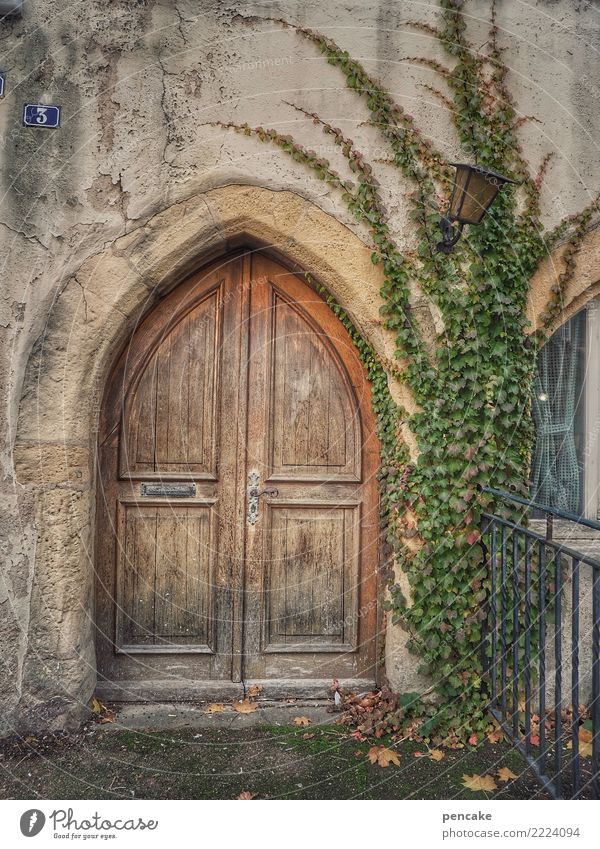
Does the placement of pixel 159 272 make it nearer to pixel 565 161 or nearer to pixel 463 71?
pixel 463 71

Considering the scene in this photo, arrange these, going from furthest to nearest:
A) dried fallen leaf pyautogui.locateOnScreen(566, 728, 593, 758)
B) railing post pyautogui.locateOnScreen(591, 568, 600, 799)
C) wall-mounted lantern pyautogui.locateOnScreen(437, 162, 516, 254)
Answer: dried fallen leaf pyautogui.locateOnScreen(566, 728, 593, 758) < wall-mounted lantern pyautogui.locateOnScreen(437, 162, 516, 254) < railing post pyautogui.locateOnScreen(591, 568, 600, 799)

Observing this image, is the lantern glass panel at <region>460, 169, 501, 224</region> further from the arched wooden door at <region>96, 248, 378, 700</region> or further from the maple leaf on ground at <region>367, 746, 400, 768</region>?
the maple leaf on ground at <region>367, 746, 400, 768</region>

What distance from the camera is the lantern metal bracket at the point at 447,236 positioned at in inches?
130

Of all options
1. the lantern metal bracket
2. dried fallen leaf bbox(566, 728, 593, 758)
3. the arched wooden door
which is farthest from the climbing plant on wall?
dried fallen leaf bbox(566, 728, 593, 758)

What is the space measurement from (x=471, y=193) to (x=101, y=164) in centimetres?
185

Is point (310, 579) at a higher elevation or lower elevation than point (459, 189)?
lower

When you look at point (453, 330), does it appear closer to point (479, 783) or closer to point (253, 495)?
point (253, 495)

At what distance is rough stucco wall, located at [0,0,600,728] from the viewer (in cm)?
321

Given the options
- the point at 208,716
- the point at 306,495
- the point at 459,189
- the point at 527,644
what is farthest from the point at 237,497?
the point at 459,189

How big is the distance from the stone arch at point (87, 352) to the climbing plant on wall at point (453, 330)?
8.4 inches

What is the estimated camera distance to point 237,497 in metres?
3.59

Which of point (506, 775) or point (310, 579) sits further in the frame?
point (310, 579)

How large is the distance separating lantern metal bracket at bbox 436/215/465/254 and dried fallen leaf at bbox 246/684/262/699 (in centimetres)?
254

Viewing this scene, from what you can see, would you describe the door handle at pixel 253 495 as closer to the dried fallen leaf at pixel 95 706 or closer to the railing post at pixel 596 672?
the dried fallen leaf at pixel 95 706
